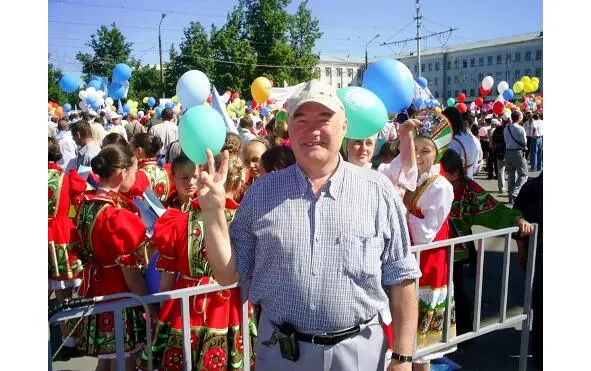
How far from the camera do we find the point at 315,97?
1.88 m

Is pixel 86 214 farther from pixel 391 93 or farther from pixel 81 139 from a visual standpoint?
pixel 81 139

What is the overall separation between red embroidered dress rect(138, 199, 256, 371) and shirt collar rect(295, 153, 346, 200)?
77 centimetres

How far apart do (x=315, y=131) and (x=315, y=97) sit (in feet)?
0.38

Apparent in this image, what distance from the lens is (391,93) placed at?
332cm

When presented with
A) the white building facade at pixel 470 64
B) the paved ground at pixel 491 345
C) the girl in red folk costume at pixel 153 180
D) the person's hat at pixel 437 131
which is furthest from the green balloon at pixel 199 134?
the white building facade at pixel 470 64

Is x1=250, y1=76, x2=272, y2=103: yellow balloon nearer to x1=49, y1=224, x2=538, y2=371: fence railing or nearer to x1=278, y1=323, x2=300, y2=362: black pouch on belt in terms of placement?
x1=49, y1=224, x2=538, y2=371: fence railing

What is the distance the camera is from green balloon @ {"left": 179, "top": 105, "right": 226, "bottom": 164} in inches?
83.3

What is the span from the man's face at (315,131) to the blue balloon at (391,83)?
4.82ft

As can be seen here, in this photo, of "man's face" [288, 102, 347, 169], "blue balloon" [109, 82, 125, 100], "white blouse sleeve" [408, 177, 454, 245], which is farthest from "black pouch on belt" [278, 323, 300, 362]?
"blue balloon" [109, 82, 125, 100]

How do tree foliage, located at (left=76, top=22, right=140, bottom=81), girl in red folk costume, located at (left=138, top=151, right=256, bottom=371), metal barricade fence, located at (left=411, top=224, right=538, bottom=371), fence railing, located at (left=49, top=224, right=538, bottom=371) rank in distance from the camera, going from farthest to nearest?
tree foliage, located at (left=76, top=22, right=140, bottom=81), metal barricade fence, located at (left=411, top=224, right=538, bottom=371), girl in red folk costume, located at (left=138, top=151, right=256, bottom=371), fence railing, located at (left=49, top=224, right=538, bottom=371)

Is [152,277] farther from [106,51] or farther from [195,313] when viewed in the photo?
[106,51]

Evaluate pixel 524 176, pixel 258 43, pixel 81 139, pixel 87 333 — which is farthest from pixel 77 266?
pixel 258 43

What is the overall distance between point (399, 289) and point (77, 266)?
115 inches

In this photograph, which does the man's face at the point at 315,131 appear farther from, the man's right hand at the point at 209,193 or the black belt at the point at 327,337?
the black belt at the point at 327,337
